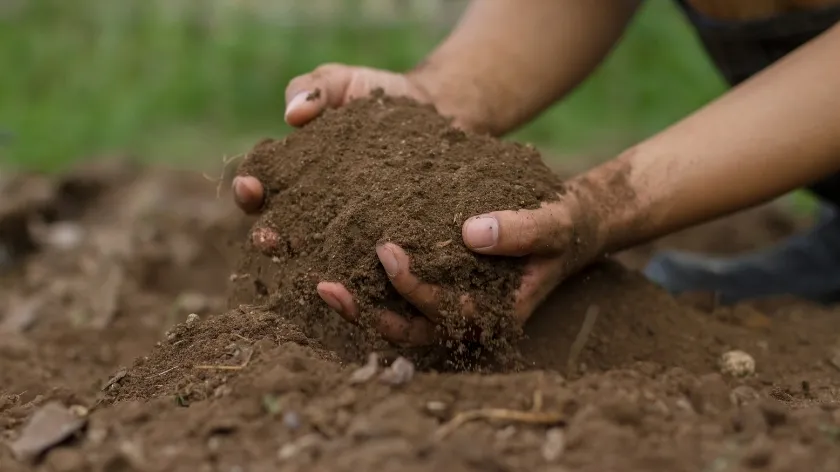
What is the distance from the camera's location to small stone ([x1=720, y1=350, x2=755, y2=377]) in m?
2.07

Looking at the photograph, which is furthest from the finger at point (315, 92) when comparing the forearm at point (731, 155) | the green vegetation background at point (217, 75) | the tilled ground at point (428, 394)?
the green vegetation background at point (217, 75)

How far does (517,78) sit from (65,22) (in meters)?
5.15

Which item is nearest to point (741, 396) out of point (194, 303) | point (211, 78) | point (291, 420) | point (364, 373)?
point (364, 373)

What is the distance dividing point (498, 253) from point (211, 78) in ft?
14.7

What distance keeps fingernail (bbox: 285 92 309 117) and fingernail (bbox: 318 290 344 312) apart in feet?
1.87

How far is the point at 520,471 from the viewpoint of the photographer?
4.08 feet

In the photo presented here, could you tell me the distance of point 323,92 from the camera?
2.27 meters

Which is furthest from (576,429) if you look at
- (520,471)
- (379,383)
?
(379,383)

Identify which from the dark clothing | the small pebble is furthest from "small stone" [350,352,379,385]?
the dark clothing

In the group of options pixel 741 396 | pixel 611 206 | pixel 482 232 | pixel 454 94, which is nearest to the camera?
pixel 741 396

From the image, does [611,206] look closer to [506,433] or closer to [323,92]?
[323,92]

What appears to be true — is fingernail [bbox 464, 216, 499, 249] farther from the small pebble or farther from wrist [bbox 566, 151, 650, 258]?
the small pebble

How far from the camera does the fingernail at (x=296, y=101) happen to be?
7.27 ft

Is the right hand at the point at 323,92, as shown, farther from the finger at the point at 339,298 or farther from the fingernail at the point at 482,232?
the fingernail at the point at 482,232
